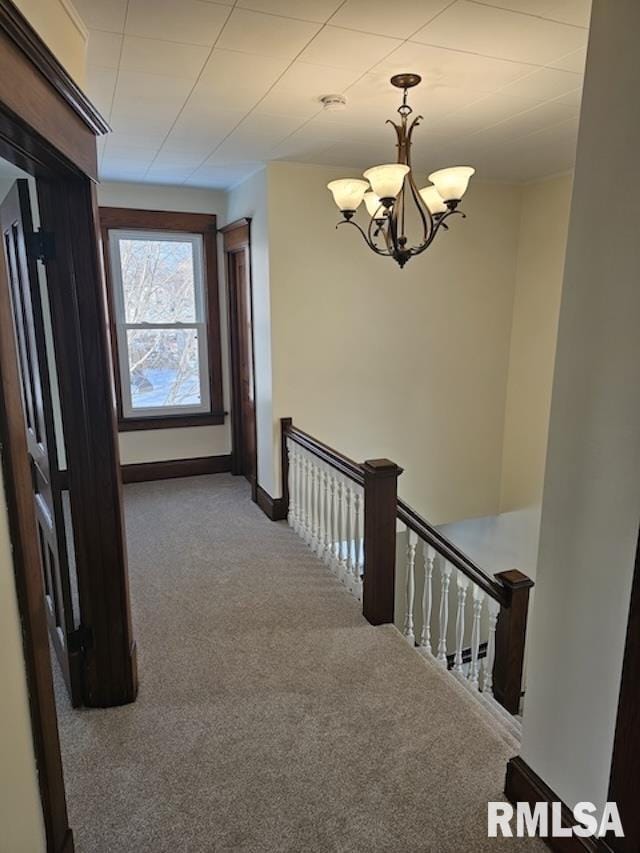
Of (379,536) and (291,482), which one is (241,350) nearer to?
(291,482)

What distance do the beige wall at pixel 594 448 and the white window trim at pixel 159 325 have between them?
4.02 metres

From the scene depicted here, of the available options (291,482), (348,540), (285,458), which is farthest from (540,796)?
(285,458)

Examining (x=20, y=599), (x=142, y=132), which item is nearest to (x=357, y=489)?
(x=20, y=599)

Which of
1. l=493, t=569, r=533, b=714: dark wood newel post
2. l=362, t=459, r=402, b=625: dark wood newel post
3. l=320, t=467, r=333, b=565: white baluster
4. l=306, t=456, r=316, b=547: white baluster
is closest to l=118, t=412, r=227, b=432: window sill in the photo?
l=306, t=456, r=316, b=547: white baluster

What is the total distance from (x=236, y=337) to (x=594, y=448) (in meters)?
3.94

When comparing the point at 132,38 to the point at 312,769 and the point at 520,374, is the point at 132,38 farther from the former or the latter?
the point at 520,374

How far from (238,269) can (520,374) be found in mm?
2663

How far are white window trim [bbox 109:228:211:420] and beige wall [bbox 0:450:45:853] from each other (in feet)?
12.7

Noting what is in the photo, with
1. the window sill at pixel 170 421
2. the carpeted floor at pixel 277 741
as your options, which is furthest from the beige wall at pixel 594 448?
the window sill at pixel 170 421

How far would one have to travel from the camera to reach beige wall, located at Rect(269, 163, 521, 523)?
407cm

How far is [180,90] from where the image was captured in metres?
2.53

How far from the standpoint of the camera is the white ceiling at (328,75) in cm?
188

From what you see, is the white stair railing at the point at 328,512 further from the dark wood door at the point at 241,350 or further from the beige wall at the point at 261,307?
the dark wood door at the point at 241,350

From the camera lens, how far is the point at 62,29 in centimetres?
176
